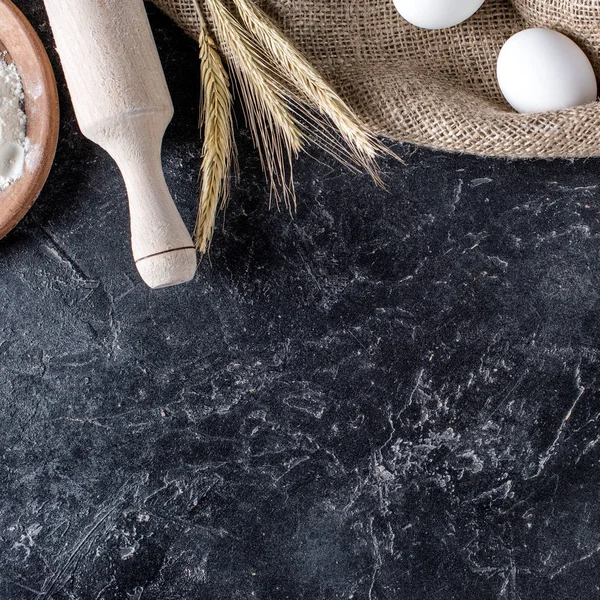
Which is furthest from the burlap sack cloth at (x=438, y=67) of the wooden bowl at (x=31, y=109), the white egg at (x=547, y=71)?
the wooden bowl at (x=31, y=109)

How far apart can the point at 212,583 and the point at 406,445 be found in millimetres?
340

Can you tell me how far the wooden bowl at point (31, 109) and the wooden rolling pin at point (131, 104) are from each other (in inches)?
3.2

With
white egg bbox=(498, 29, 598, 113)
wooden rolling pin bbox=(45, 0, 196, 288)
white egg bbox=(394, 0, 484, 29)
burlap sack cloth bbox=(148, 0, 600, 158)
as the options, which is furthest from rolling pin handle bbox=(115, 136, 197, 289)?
white egg bbox=(498, 29, 598, 113)

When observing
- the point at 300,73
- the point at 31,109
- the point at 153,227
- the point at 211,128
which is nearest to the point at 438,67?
the point at 300,73

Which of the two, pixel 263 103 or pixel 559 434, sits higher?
pixel 263 103

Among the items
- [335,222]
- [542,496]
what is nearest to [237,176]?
[335,222]

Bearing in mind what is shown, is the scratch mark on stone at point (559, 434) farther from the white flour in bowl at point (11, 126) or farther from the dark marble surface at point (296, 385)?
the white flour in bowl at point (11, 126)

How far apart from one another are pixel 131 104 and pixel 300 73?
21 centimetres

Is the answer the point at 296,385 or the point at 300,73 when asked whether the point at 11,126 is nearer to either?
the point at 300,73

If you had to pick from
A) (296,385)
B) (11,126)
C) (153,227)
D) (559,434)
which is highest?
(11,126)

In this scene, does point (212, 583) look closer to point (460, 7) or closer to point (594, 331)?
point (594, 331)

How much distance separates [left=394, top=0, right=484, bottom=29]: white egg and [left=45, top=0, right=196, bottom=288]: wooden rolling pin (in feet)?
1.06

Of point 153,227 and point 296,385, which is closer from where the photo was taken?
point 153,227

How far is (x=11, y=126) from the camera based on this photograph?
91cm
